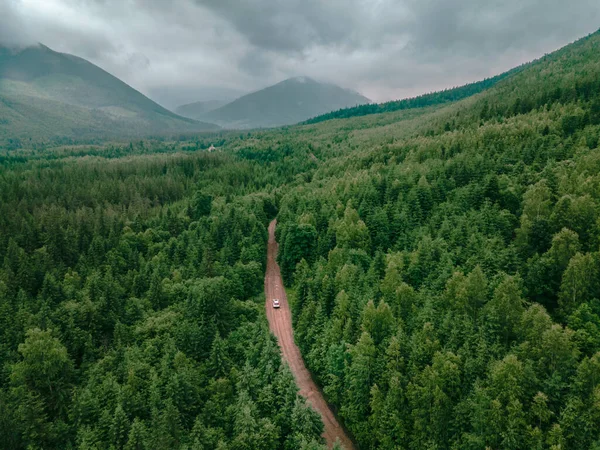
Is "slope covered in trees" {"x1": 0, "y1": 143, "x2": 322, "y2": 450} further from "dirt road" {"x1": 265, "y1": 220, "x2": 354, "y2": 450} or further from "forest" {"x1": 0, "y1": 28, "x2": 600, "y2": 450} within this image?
"dirt road" {"x1": 265, "y1": 220, "x2": 354, "y2": 450}

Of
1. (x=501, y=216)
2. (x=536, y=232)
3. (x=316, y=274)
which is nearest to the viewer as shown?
(x=536, y=232)

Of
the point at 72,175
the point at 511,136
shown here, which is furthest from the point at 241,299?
the point at 72,175

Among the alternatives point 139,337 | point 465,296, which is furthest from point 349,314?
point 139,337

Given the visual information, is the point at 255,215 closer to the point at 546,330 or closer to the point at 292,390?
the point at 292,390

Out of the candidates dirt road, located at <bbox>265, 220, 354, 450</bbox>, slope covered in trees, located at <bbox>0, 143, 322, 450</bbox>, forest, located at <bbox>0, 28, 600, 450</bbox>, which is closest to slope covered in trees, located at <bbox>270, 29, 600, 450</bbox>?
forest, located at <bbox>0, 28, 600, 450</bbox>

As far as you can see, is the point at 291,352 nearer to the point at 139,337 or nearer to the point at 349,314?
the point at 349,314

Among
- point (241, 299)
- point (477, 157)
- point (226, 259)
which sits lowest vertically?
point (241, 299)
